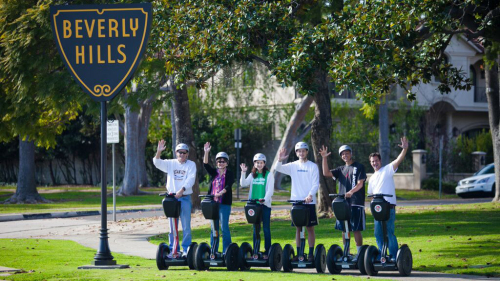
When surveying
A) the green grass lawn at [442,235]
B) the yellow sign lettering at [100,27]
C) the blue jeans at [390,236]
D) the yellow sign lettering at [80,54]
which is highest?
the yellow sign lettering at [100,27]

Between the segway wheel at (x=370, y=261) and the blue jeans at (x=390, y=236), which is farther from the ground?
the blue jeans at (x=390, y=236)

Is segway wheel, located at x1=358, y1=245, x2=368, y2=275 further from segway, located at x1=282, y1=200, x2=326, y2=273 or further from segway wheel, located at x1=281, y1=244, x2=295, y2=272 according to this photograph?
segway wheel, located at x1=281, y1=244, x2=295, y2=272

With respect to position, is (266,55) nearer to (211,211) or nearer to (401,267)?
(211,211)

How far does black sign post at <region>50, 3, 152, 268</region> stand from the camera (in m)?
12.6

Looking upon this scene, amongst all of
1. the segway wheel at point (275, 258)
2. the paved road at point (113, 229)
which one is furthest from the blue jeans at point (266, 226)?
the paved road at point (113, 229)

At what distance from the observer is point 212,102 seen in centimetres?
4391

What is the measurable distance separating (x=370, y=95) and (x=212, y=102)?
29631mm

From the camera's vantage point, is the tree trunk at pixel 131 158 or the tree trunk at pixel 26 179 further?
the tree trunk at pixel 131 158

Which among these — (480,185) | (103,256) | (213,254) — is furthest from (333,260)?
(480,185)

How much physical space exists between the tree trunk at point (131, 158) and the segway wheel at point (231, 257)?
24.3 meters

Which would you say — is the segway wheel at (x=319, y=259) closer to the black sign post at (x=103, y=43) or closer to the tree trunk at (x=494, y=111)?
the black sign post at (x=103, y=43)

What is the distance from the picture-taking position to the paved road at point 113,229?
628 inches

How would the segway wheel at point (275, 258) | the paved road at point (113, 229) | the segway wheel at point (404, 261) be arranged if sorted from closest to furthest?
the segway wheel at point (404, 261), the segway wheel at point (275, 258), the paved road at point (113, 229)

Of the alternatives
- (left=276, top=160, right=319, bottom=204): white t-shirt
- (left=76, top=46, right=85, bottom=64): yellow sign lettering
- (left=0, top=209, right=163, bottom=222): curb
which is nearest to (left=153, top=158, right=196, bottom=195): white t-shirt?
(left=276, top=160, right=319, bottom=204): white t-shirt
